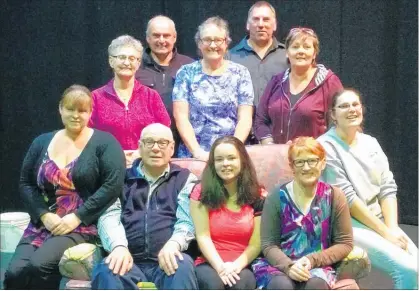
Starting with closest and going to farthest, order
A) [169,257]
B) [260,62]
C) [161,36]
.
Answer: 1. [169,257]
2. [161,36]
3. [260,62]

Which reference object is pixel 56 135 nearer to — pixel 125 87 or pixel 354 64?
pixel 125 87

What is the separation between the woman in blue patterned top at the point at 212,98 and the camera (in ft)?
13.5

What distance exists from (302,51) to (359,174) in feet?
2.27

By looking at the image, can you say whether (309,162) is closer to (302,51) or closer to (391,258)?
(391,258)

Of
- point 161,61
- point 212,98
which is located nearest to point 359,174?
point 212,98

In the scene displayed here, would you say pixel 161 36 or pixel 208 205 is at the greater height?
pixel 161 36

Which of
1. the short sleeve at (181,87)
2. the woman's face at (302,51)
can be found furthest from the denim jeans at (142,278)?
the woman's face at (302,51)

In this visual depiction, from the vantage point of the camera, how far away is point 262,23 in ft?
15.0

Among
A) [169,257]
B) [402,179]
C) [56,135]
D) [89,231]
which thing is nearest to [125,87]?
[56,135]

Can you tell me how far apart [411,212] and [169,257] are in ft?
8.55

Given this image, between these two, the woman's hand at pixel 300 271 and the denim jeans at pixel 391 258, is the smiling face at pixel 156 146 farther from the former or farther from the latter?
the denim jeans at pixel 391 258

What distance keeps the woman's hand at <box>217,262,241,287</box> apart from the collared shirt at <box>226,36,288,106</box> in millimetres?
1353

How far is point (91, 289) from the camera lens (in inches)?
127

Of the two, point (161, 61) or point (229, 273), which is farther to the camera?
point (161, 61)
